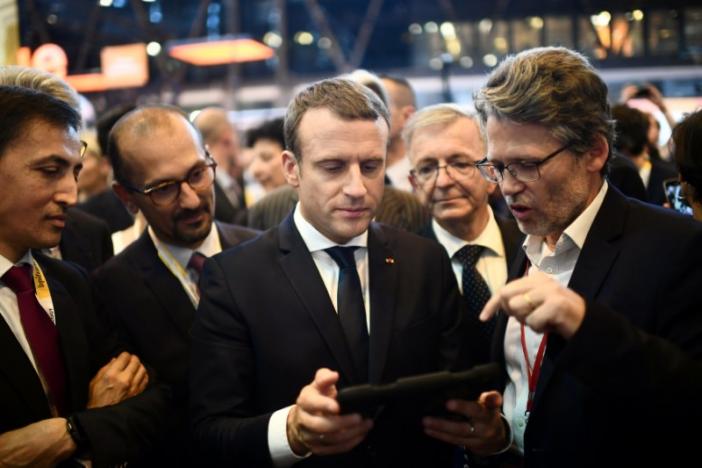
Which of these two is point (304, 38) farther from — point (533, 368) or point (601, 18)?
point (533, 368)

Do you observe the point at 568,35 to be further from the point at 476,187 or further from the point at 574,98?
the point at 574,98

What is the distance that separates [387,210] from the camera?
3.20m

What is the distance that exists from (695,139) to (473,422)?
3.27ft

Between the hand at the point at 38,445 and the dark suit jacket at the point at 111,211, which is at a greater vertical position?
the hand at the point at 38,445

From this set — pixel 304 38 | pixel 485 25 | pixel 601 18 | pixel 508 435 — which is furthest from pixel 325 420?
pixel 304 38

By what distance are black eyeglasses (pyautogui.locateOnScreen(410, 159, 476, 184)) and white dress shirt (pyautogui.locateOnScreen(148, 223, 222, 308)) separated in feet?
2.79

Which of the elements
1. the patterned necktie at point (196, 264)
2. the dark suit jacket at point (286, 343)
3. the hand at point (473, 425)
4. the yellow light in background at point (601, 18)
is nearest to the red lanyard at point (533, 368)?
the hand at point (473, 425)

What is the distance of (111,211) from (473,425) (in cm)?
281

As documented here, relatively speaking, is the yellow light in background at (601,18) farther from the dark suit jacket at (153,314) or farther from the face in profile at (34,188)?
the face in profile at (34,188)

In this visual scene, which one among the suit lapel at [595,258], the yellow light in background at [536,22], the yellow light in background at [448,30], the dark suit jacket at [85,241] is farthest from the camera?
the yellow light in background at [448,30]

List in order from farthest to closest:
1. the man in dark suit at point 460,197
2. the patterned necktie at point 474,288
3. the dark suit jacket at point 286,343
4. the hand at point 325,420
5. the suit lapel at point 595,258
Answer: the man in dark suit at point 460,197
the patterned necktie at point 474,288
the dark suit jacket at point 286,343
the suit lapel at point 595,258
the hand at point 325,420

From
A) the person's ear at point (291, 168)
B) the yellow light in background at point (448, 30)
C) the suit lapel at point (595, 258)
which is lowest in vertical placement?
the yellow light in background at point (448, 30)

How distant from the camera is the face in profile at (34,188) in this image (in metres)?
1.93

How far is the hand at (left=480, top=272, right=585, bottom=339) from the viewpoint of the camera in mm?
1429
